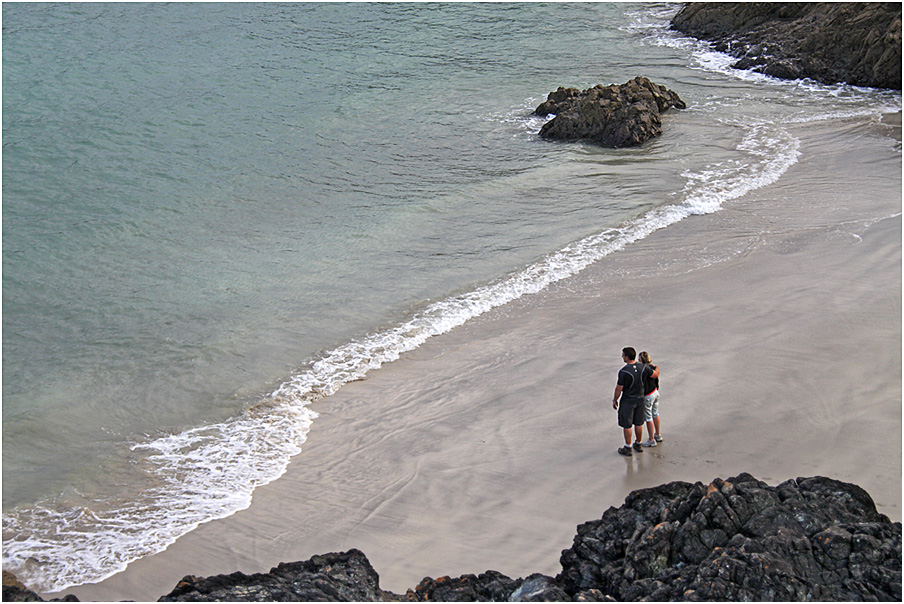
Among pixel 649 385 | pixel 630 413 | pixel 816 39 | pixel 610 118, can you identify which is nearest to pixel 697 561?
pixel 630 413

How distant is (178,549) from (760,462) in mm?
6090

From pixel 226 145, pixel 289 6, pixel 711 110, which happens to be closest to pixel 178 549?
pixel 226 145

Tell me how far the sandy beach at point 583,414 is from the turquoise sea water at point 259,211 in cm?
67

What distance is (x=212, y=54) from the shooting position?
92.0 feet

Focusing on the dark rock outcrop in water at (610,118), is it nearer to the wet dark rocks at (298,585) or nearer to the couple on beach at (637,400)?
the couple on beach at (637,400)

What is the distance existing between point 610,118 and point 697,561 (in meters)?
15.8

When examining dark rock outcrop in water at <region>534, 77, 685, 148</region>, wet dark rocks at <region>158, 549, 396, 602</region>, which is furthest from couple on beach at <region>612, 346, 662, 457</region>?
dark rock outcrop in water at <region>534, 77, 685, 148</region>

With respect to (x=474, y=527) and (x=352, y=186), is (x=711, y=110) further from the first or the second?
(x=474, y=527)

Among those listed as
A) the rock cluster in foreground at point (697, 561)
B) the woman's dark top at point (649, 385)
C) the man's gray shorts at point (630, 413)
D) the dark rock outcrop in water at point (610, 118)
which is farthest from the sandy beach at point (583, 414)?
the dark rock outcrop in water at point (610, 118)

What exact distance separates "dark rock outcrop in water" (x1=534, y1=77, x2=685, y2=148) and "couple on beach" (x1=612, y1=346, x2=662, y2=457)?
12092 mm

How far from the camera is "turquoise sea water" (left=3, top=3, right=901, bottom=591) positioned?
934 centimetres

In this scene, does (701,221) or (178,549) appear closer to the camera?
(178,549)

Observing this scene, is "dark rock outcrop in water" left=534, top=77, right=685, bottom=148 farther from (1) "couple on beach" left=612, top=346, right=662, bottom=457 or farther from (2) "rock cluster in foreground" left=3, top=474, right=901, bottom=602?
(2) "rock cluster in foreground" left=3, top=474, right=901, bottom=602

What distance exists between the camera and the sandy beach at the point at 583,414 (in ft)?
24.1
